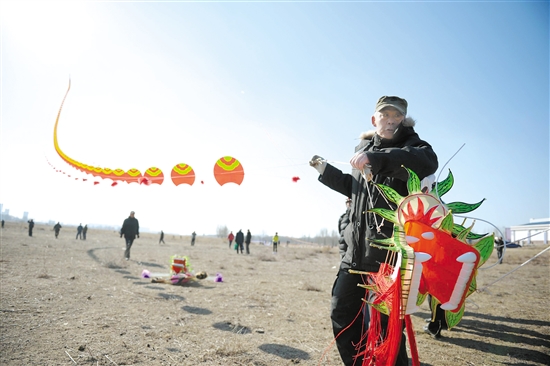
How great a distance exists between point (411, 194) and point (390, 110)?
848 millimetres

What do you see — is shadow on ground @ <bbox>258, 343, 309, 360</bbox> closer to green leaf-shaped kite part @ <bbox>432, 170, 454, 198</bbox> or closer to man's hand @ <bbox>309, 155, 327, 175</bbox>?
man's hand @ <bbox>309, 155, 327, 175</bbox>

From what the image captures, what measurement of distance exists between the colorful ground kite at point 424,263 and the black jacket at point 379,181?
0.58 ft

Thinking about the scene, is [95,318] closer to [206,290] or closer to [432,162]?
[206,290]

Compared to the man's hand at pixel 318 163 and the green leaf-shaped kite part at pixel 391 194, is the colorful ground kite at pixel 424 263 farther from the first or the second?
the man's hand at pixel 318 163

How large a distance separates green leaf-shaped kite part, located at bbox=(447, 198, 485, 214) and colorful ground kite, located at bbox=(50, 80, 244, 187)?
5.34 metres

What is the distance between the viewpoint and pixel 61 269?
8453 millimetres

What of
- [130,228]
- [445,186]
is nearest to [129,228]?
[130,228]

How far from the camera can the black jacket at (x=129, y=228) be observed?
1206 cm

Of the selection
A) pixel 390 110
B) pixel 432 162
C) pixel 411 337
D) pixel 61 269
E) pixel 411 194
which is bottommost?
pixel 61 269

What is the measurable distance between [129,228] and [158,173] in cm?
546

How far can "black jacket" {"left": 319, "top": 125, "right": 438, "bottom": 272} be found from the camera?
1.88 m

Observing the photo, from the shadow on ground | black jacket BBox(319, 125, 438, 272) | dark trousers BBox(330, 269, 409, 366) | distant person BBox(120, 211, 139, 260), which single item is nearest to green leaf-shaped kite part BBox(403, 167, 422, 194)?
black jacket BBox(319, 125, 438, 272)

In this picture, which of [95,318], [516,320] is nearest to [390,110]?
[95,318]

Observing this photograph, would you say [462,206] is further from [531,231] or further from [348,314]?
[531,231]
